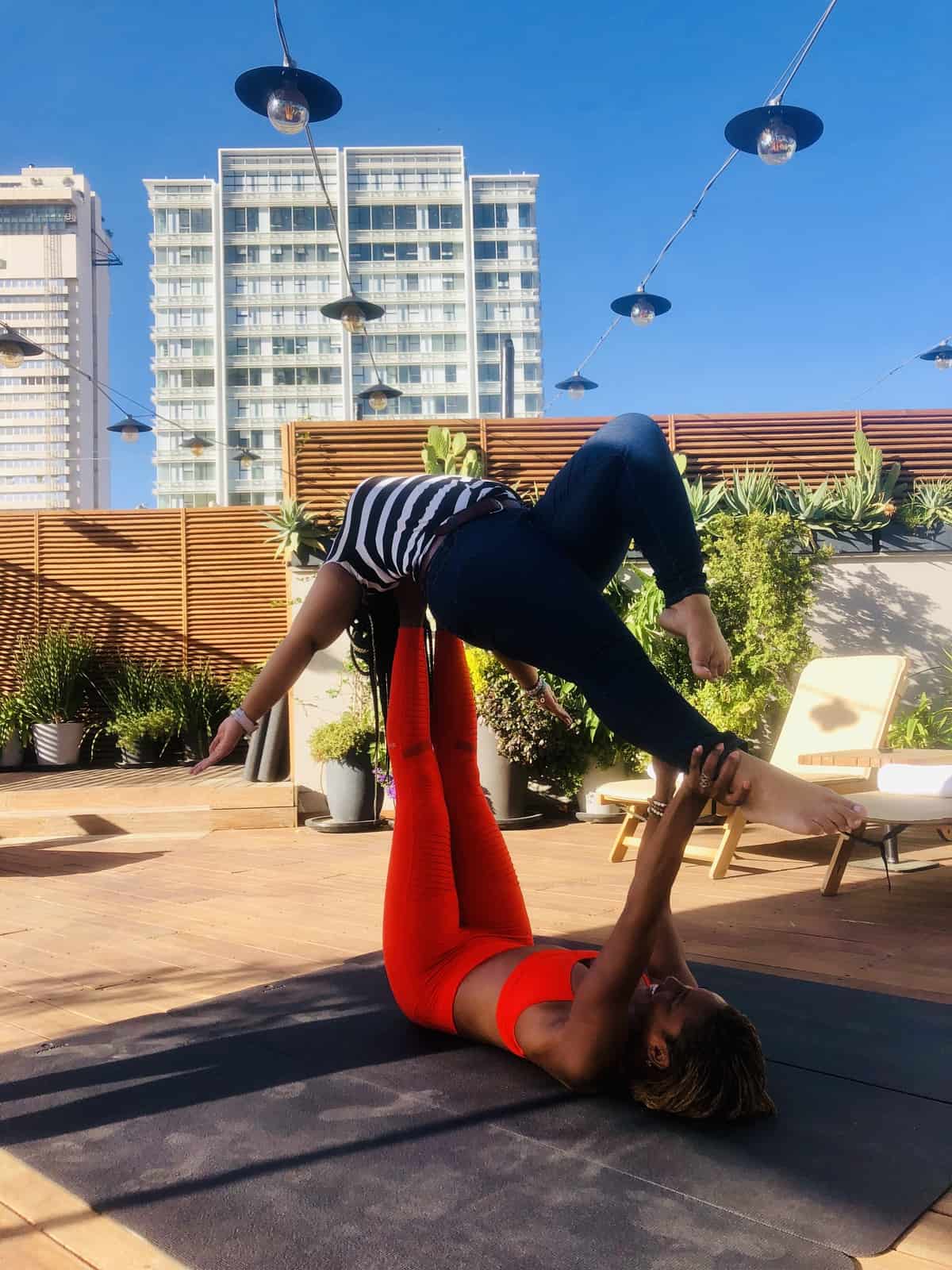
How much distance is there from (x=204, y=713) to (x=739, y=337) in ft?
46.6

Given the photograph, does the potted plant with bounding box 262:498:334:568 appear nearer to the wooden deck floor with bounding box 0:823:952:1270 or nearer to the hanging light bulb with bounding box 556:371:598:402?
the wooden deck floor with bounding box 0:823:952:1270

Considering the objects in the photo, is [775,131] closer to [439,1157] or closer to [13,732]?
[439,1157]

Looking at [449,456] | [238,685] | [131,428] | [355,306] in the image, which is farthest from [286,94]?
[131,428]

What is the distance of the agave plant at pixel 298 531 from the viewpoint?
6.27m

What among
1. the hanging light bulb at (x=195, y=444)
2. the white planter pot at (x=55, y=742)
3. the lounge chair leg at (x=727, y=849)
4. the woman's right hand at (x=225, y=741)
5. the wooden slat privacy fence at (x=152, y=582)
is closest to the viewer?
the woman's right hand at (x=225, y=741)

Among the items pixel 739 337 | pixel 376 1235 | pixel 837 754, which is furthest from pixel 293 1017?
pixel 739 337

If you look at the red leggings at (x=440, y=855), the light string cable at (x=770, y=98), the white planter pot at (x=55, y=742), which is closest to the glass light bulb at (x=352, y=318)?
the light string cable at (x=770, y=98)

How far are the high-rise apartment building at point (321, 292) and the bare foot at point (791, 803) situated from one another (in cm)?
5231

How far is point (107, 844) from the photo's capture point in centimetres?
576

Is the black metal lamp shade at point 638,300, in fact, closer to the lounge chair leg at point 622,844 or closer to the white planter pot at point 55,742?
the lounge chair leg at point 622,844

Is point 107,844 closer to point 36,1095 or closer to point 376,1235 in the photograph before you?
point 36,1095

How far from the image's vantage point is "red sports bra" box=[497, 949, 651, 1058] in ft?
5.62

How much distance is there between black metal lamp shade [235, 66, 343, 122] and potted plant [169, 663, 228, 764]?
443cm

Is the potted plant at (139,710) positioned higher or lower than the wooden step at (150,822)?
higher
